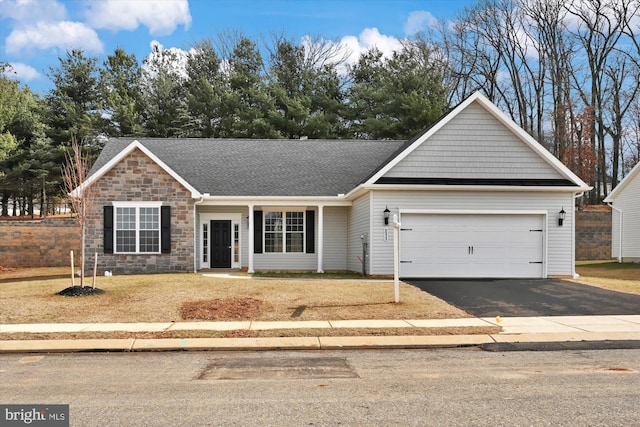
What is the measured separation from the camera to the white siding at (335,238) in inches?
867

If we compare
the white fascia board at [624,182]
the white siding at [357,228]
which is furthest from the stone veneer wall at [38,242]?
the white fascia board at [624,182]

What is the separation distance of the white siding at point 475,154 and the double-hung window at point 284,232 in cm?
541

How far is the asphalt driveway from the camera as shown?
483 inches

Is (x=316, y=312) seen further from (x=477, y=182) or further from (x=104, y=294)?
(x=477, y=182)

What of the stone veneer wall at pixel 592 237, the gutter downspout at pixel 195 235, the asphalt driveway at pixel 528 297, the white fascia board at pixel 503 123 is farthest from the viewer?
the stone veneer wall at pixel 592 237

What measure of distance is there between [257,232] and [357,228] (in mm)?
4136

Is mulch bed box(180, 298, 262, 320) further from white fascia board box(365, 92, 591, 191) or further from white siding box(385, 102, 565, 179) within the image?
white siding box(385, 102, 565, 179)

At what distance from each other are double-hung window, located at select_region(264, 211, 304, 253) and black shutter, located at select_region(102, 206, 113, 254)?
5.72m

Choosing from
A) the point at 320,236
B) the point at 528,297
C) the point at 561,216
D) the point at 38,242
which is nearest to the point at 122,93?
the point at 38,242

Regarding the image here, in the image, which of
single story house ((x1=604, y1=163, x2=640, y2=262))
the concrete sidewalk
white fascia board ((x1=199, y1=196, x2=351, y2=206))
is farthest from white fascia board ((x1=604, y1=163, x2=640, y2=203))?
the concrete sidewalk

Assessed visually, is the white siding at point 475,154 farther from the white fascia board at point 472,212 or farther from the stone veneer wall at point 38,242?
the stone veneer wall at point 38,242

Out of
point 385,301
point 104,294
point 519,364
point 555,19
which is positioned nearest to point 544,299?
point 385,301

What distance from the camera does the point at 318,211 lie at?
21531 mm

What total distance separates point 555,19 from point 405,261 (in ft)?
115
